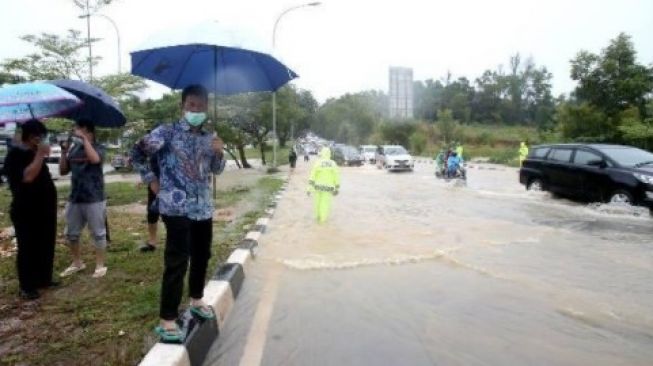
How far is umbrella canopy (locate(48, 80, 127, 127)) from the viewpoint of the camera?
606 cm

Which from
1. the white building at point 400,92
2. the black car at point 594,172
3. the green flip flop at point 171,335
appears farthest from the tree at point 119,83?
the white building at point 400,92

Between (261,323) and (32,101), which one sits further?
(32,101)

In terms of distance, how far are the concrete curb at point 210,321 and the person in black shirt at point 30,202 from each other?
168 cm

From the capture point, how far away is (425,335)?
4.48 metres

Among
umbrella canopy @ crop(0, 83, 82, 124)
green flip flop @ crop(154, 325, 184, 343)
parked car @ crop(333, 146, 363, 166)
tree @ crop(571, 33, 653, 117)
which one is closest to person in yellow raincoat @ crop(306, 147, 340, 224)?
umbrella canopy @ crop(0, 83, 82, 124)

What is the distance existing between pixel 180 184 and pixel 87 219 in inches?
99.6

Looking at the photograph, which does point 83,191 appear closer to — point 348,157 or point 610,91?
point 610,91

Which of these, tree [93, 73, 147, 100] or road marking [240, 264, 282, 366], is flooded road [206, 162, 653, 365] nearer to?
road marking [240, 264, 282, 366]

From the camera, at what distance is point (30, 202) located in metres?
5.33

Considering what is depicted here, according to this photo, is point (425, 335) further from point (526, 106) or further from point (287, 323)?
point (526, 106)

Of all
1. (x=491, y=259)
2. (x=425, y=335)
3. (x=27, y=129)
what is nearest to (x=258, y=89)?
(x=27, y=129)

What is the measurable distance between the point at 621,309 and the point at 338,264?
3.29 meters

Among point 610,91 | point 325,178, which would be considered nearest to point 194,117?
point 325,178

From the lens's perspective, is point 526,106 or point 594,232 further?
point 526,106
